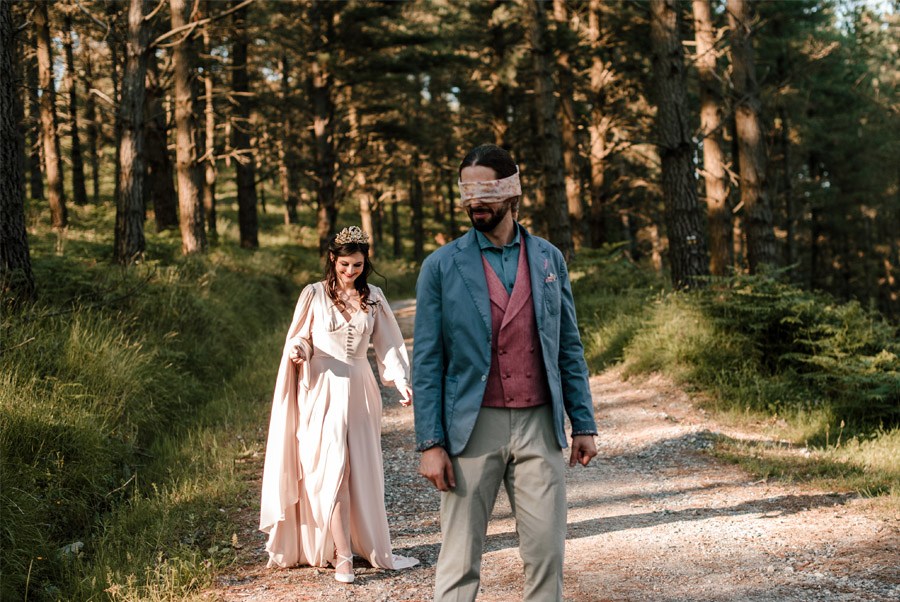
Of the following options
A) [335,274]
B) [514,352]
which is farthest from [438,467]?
[335,274]

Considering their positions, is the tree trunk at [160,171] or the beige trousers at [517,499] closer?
the beige trousers at [517,499]

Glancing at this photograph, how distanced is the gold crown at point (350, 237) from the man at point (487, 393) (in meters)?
2.52

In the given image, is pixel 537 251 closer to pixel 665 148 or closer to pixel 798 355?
pixel 798 355

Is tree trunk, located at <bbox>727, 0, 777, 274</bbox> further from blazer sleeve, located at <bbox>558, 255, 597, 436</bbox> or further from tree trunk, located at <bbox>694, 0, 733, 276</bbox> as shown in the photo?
blazer sleeve, located at <bbox>558, 255, 597, 436</bbox>

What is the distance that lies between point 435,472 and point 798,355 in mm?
7859

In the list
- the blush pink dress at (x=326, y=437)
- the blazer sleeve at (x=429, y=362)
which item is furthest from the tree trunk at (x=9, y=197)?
the blazer sleeve at (x=429, y=362)

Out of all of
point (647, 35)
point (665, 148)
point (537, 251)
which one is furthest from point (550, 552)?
point (647, 35)

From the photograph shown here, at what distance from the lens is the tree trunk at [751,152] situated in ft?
45.1

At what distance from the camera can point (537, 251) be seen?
340cm

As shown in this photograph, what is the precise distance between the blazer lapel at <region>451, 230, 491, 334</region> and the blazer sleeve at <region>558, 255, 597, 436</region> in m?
0.40

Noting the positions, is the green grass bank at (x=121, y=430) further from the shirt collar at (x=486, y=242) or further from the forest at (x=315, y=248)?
the shirt collar at (x=486, y=242)

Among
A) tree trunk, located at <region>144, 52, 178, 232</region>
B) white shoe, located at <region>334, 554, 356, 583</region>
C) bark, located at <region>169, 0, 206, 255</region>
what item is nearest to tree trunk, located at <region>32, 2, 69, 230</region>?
tree trunk, located at <region>144, 52, 178, 232</region>

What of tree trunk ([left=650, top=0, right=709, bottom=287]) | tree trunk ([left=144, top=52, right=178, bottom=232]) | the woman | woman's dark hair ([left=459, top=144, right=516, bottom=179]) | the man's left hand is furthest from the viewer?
tree trunk ([left=144, top=52, right=178, bottom=232])

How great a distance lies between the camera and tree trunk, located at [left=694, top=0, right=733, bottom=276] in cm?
1416
